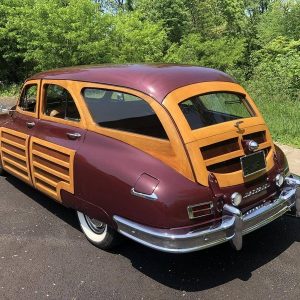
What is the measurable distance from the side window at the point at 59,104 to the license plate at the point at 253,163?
164 cm

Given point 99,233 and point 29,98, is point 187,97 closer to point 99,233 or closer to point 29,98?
point 99,233

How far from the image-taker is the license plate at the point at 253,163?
3.81 metres

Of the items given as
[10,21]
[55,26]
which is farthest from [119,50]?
[10,21]

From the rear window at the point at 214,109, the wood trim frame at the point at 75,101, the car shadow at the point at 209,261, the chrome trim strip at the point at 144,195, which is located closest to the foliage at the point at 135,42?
the rear window at the point at 214,109

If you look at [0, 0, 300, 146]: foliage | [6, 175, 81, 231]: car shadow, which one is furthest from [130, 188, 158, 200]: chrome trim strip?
[0, 0, 300, 146]: foliage

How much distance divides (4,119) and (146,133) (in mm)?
Answer: 2608

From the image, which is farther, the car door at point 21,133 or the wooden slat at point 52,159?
the car door at point 21,133

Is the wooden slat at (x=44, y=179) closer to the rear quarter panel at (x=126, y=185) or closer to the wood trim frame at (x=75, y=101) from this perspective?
the rear quarter panel at (x=126, y=185)

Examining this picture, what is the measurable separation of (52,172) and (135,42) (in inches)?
473

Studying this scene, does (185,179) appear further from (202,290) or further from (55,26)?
(55,26)

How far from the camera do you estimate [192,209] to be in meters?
3.43

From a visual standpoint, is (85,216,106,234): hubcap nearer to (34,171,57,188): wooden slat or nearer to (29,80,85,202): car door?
(29,80,85,202): car door

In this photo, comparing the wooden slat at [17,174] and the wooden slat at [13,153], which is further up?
the wooden slat at [13,153]

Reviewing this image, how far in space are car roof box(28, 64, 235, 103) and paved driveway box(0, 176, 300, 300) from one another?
4.87 feet
